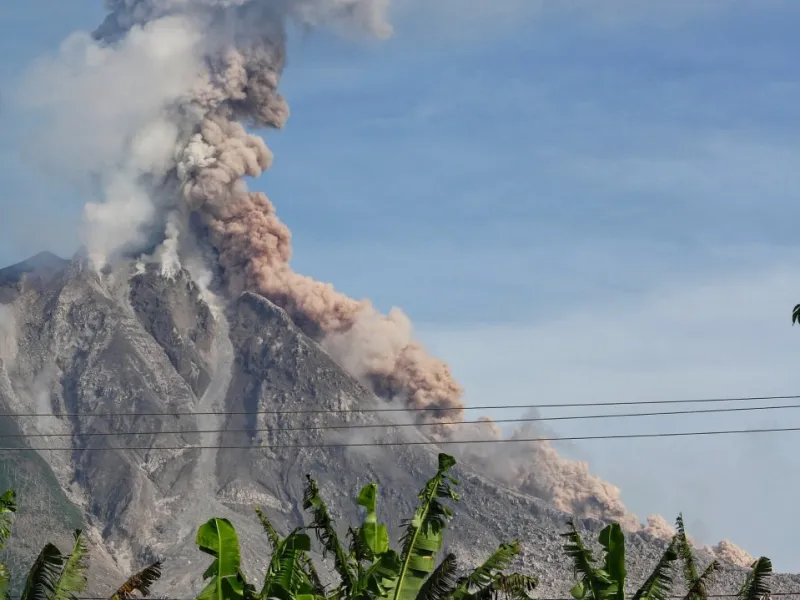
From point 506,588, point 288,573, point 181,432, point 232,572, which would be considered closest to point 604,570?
Answer: point 506,588

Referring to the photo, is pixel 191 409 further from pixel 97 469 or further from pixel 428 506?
pixel 428 506

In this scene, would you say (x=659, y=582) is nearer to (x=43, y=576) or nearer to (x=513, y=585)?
(x=513, y=585)

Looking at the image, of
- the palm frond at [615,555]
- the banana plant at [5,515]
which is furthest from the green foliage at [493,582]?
the banana plant at [5,515]

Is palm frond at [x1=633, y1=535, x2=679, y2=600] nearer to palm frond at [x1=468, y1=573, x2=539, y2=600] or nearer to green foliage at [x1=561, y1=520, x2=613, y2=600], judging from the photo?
green foliage at [x1=561, y1=520, x2=613, y2=600]

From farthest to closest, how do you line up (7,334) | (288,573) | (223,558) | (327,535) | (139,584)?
(7,334)
(327,535)
(139,584)
(288,573)
(223,558)

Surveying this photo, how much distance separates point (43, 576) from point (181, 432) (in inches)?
5658

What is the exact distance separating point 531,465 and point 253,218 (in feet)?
174

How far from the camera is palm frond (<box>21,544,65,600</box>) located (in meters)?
17.8

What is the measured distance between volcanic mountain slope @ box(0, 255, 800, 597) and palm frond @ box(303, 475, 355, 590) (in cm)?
10419

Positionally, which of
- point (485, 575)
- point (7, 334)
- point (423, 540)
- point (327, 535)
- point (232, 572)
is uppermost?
point (7, 334)

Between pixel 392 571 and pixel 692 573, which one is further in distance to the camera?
pixel 692 573

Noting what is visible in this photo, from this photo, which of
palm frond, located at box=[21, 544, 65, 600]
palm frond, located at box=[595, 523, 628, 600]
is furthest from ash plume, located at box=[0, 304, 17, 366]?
palm frond, located at box=[595, 523, 628, 600]

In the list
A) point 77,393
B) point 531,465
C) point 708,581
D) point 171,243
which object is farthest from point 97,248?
point 708,581

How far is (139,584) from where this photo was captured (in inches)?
711
